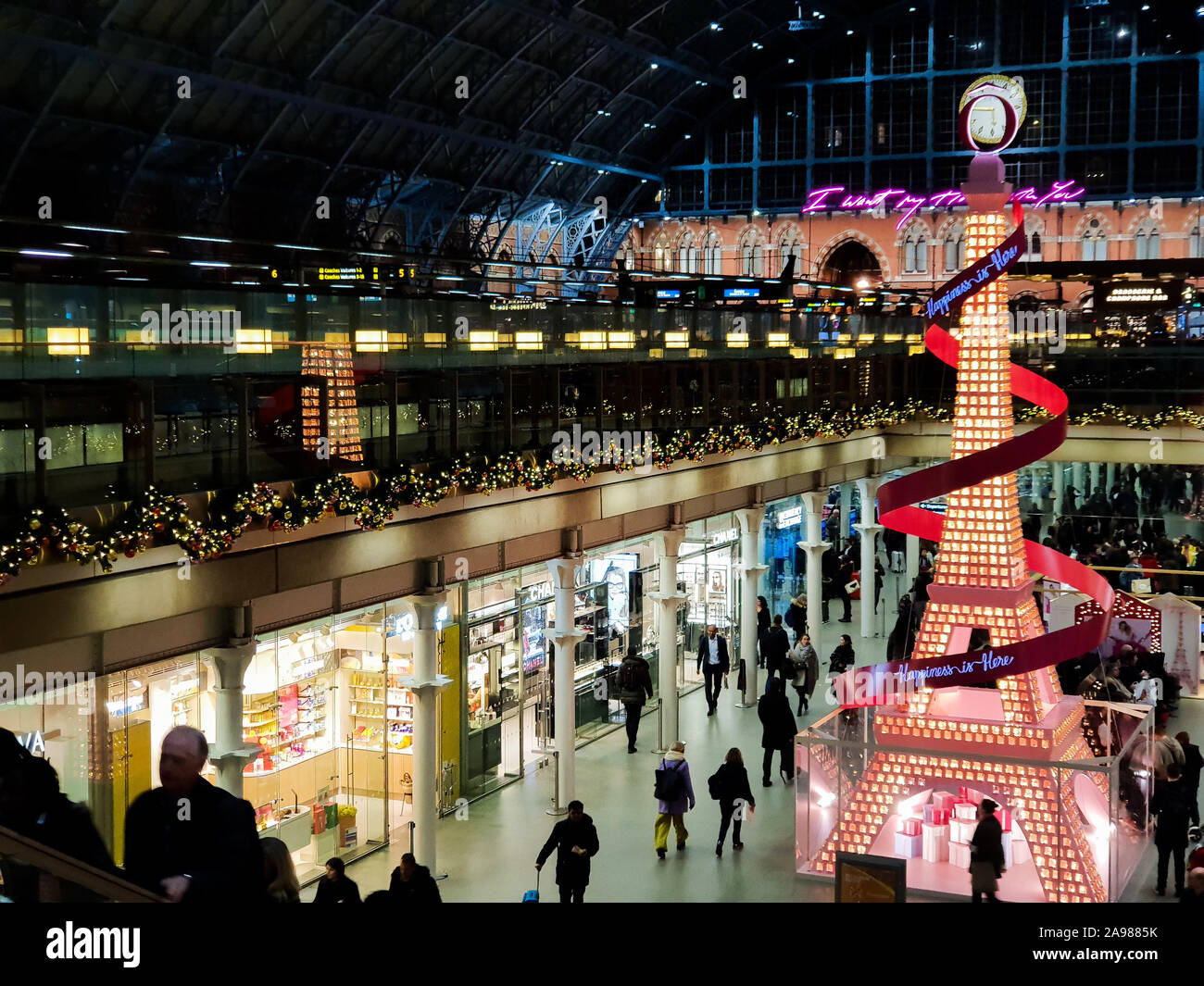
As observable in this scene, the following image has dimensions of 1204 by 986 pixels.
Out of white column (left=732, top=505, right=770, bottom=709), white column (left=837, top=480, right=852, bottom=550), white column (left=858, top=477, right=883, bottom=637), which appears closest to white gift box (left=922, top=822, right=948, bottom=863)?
white column (left=732, top=505, right=770, bottom=709)

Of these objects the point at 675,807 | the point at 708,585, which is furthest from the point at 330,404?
the point at 708,585

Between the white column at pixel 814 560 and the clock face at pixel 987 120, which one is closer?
the clock face at pixel 987 120

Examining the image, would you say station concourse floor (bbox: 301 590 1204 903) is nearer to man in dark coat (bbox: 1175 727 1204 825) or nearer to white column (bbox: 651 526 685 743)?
white column (bbox: 651 526 685 743)

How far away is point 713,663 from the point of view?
2027 centimetres

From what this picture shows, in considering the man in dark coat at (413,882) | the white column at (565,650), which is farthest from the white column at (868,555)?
the man in dark coat at (413,882)

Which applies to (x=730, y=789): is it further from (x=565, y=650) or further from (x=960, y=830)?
(x=565, y=650)

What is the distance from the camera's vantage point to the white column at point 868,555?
81.5ft

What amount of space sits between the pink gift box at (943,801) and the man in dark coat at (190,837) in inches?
368

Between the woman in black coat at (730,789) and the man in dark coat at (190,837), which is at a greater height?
the man in dark coat at (190,837)

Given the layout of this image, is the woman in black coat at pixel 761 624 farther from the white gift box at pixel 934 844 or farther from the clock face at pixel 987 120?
the clock face at pixel 987 120

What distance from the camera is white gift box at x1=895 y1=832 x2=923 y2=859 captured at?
1282cm

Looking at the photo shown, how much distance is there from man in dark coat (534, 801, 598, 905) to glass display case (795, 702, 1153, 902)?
2.29 meters

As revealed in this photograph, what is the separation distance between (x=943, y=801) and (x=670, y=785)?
259cm
